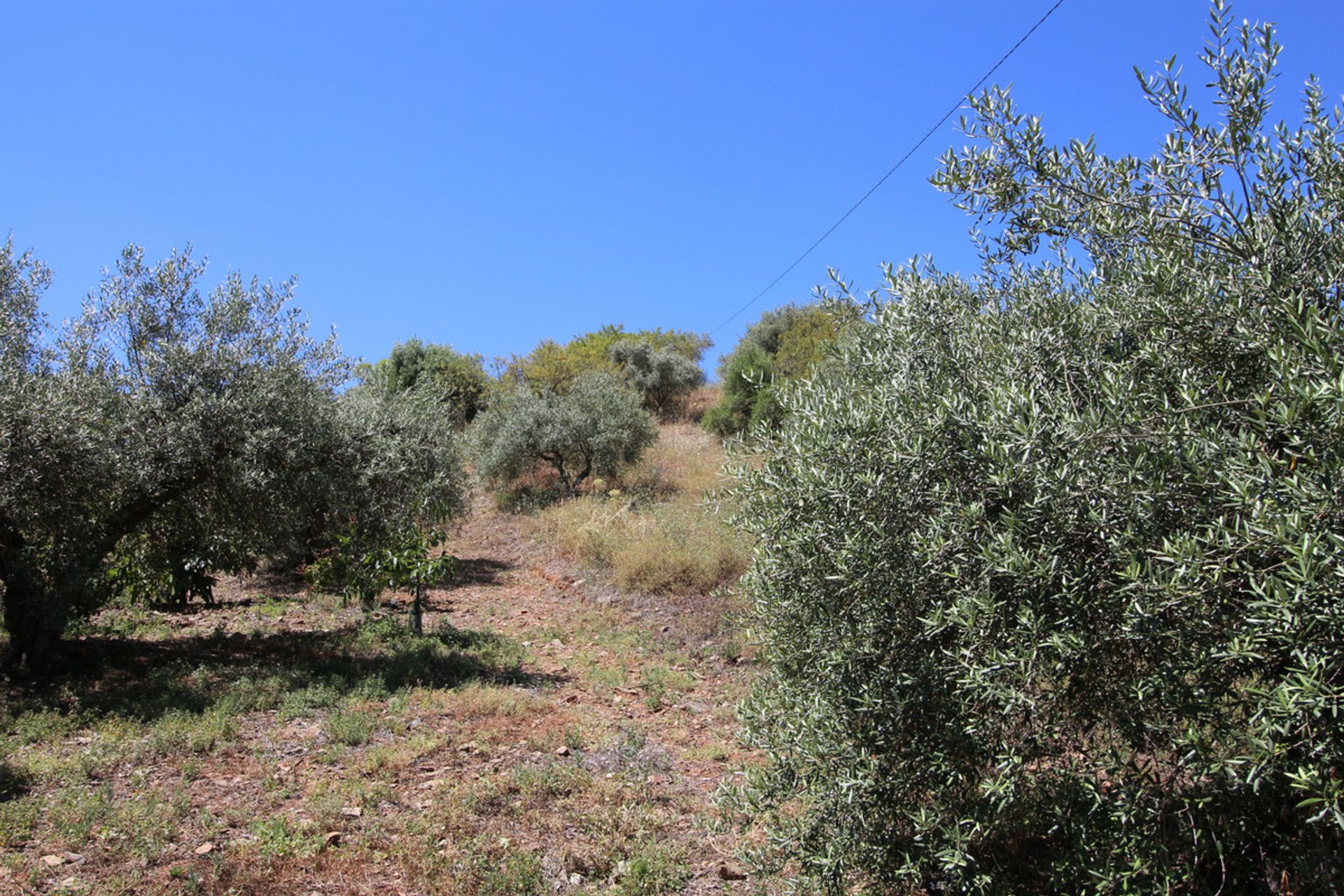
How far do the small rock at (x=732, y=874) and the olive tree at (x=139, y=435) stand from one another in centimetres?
632

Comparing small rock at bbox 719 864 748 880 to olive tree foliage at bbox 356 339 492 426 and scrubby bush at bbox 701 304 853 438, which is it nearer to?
scrubby bush at bbox 701 304 853 438

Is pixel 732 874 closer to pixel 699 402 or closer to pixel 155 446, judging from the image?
pixel 155 446

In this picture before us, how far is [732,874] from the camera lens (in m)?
5.28

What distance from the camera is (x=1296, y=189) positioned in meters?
3.44

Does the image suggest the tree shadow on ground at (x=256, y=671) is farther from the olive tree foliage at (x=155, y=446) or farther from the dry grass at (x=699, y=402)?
the dry grass at (x=699, y=402)

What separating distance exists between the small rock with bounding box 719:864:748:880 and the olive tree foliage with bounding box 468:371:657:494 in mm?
17972

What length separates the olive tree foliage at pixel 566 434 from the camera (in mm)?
23234

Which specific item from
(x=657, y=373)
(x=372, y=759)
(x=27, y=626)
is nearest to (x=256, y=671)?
(x=27, y=626)

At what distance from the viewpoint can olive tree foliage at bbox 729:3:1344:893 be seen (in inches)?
109

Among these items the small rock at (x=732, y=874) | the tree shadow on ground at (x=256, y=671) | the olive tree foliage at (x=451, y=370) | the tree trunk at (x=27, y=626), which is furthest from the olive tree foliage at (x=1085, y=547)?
the olive tree foliage at (x=451, y=370)

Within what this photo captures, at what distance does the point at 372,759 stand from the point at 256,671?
3415mm

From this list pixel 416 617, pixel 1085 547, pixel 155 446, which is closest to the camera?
pixel 1085 547

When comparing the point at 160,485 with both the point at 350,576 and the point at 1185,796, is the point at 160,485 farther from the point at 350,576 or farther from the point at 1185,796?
the point at 1185,796

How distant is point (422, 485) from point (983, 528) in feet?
32.0
